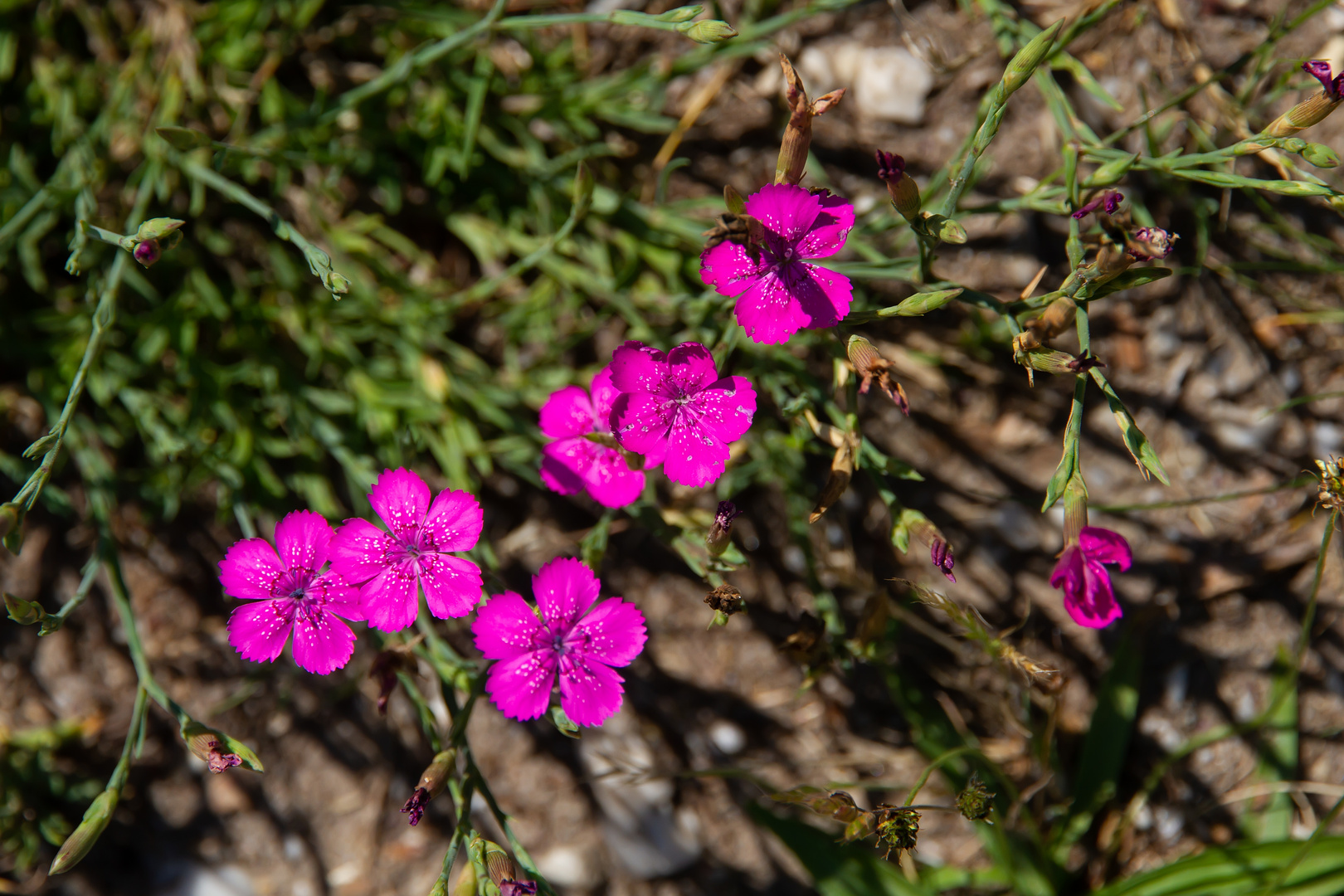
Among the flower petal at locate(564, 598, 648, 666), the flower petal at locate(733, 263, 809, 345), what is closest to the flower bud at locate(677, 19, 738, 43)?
the flower petal at locate(733, 263, 809, 345)

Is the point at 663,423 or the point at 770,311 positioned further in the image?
the point at 663,423

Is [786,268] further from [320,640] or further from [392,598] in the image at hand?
[320,640]

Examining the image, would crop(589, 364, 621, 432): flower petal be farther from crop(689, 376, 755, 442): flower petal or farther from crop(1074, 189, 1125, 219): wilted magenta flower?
crop(1074, 189, 1125, 219): wilted magenta flower

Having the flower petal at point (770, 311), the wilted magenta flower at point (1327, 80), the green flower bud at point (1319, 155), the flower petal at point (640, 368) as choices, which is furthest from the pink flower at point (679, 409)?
the wilted magenta flower at point (1327, 80)

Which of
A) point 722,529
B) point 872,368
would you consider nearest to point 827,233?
point 872,368

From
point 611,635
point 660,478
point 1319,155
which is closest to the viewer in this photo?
point 1319,155

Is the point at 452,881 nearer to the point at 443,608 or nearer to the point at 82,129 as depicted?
the point at 443,608
